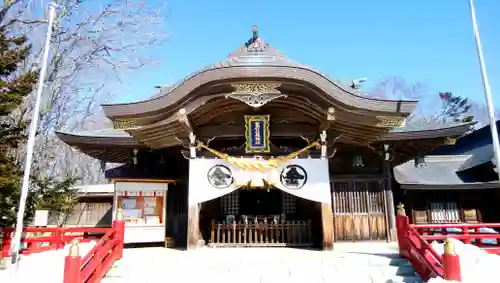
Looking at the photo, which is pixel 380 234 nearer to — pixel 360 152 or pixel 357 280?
pixel 360 152

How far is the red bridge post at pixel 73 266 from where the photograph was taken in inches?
201

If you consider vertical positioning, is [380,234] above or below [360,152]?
below

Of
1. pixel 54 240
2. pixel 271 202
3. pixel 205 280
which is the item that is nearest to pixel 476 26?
pixel 271 202

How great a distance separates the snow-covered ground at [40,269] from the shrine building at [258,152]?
7.55 feet

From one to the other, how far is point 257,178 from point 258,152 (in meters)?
0.76

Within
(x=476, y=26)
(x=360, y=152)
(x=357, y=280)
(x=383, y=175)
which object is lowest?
(x=357, y=280)

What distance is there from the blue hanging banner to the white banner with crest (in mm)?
658

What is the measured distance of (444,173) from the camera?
51.0ft

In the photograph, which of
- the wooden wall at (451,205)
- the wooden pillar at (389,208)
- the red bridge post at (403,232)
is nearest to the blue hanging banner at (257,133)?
the red bridge post at (403,232)

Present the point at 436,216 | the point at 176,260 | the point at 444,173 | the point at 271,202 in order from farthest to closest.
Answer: the point at 444,173, the point at 436,216, the point at 271,202, the point at 176,260

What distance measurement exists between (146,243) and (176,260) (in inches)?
155

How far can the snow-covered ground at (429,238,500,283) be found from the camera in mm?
5617

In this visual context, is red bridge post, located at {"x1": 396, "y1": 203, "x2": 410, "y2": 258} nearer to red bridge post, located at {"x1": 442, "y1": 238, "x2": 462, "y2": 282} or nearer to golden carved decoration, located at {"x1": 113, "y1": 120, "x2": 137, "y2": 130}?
red bridge post, located at {"x1": 442, "y1": 238, "x2": 462, "y2": 282}

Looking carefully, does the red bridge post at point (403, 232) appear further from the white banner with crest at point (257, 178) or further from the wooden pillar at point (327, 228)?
the white banner with crest at point (257, 178)
